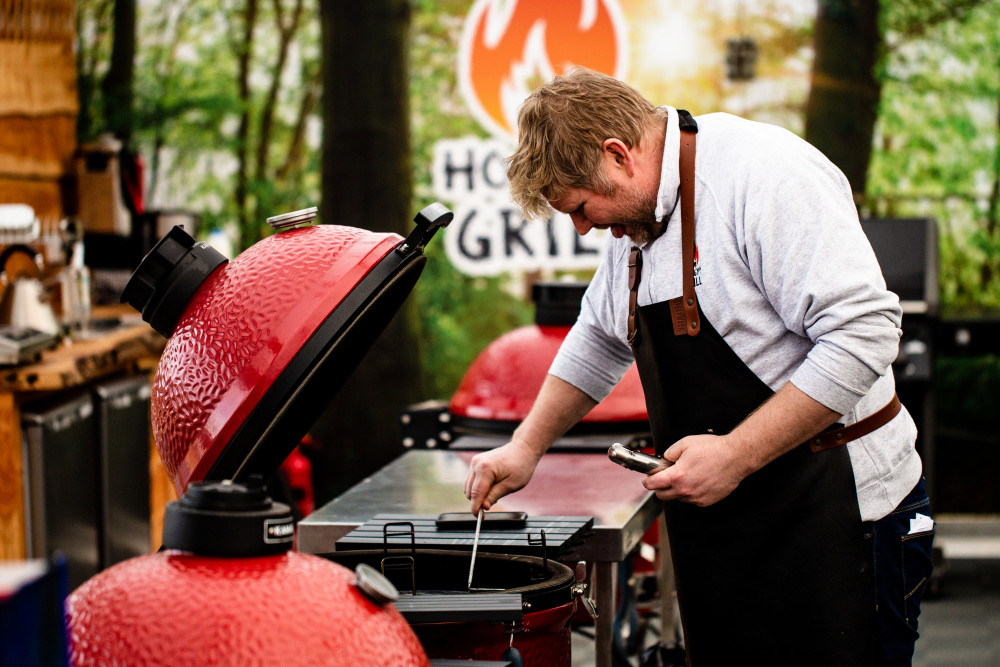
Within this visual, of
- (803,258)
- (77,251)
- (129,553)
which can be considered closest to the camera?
(803,258)

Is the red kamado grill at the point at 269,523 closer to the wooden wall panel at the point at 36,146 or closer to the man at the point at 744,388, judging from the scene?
the man at the point at 744,388

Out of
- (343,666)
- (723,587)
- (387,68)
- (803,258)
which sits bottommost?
(723,587)

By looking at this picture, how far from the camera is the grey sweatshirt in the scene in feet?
5.55

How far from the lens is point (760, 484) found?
1.92 m

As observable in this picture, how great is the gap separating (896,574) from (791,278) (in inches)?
24.5

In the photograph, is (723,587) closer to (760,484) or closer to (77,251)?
(760,484)

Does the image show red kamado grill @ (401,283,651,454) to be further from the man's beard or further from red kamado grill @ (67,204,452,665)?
red kamado grill @ (67,204,452,665)

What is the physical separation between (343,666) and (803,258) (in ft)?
3.58

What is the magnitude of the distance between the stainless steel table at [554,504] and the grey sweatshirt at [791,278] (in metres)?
0.44

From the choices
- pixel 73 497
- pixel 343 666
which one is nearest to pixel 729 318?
pixel 343 666

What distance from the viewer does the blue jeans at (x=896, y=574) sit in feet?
6.27

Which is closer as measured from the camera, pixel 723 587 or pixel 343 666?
pixel 343 666

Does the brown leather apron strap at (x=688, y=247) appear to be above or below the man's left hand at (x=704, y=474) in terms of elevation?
above

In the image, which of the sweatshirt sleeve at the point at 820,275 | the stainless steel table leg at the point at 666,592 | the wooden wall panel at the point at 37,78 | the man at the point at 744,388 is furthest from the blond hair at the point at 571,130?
the wooden wall panel at the point at 37,78
